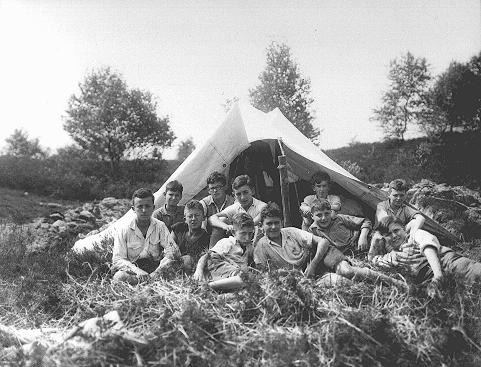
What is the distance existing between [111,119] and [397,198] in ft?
56.8

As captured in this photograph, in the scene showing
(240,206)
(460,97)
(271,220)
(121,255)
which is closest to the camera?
(271,220)

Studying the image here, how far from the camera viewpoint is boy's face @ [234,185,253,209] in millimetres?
4684

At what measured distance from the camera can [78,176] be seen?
1778cm

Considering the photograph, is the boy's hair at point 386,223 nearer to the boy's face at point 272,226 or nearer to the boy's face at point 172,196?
the boy's face at point 272,226

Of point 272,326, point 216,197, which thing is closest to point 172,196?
point 216,197

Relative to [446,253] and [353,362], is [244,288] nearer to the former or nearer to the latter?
[353,362]

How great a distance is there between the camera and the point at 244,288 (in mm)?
2910

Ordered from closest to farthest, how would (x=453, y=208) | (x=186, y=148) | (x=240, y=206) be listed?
(x=240, y=206) < (x=453, y=208) < (x=186, y=148)

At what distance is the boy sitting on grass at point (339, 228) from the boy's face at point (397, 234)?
0.27 metres

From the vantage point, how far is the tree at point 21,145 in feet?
118

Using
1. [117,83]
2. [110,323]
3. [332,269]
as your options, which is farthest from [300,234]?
[117,83]

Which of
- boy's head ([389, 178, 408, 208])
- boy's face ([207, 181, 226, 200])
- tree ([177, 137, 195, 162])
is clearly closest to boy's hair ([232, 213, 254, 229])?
boy's face ([207, 181, 226, 200])

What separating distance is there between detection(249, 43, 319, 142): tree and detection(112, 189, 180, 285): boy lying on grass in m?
20.8

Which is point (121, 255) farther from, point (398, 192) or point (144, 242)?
point (398, 192)
